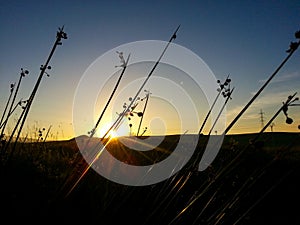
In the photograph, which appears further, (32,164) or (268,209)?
(268,209)

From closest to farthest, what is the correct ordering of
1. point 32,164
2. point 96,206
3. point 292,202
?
point 96,206, point 32,164, point 292,202

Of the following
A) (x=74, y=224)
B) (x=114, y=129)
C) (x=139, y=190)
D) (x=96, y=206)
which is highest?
(x=114, y=129)

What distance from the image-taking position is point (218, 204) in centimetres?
416

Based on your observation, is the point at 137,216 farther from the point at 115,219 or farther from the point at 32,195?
the point at 32,195

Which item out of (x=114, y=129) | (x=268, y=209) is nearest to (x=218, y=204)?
(x=268, y=209)

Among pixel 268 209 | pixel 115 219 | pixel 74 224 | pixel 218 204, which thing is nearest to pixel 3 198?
pixel 74 224

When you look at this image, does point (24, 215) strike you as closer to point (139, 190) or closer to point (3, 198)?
point (3, 198)

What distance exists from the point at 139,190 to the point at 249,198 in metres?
2.99

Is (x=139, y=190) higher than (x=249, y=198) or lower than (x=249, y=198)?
lower

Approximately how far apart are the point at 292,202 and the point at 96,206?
4.98m

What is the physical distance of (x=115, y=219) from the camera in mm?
2666

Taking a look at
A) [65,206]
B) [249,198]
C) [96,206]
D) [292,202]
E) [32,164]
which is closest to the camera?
[65,206]

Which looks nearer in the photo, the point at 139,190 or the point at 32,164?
the point at 139,190

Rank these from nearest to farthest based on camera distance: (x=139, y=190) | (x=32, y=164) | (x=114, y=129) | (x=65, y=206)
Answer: (x=114, y=129) < (x=65, y=206) < (x=139, y=190) < (x=32, y=164)
